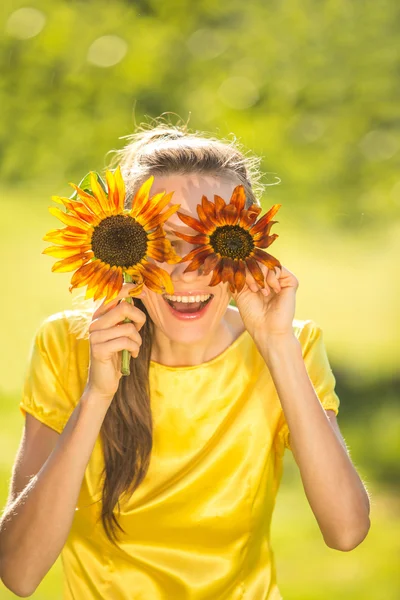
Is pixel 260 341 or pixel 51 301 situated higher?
pixel 51 301

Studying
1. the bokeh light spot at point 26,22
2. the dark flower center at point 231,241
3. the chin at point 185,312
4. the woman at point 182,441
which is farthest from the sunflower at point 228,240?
the bokeh light spot at point 26,22

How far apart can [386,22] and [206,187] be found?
5.34 metres

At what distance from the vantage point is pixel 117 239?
4.67 ft

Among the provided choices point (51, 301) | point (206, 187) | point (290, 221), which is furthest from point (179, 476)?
point (290, 221)

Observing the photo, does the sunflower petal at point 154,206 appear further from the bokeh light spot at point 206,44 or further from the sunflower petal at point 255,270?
the bokeh light spot at point 206,44

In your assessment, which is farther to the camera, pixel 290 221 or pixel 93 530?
pixel 290 221

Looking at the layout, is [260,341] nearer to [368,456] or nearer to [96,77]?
[368,456]

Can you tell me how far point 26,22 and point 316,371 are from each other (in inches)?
214

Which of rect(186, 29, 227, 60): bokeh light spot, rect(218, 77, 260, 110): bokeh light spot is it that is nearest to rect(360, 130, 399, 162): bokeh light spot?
rect(218, 77, 260, 110): bokeh light spot

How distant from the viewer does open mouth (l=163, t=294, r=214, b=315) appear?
1697mm

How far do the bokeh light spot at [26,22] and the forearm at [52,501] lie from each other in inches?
216

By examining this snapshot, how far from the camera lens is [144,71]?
6.57m

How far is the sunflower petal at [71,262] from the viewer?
141cm

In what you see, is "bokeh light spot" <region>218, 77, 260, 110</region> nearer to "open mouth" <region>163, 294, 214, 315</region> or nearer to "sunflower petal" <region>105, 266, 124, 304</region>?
"open mouth" <region>163, 294, 214, 315</region>
